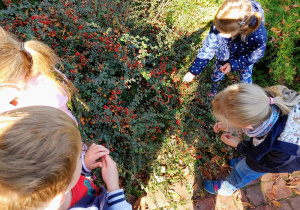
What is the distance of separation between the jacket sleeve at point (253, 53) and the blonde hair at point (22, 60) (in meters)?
2.15

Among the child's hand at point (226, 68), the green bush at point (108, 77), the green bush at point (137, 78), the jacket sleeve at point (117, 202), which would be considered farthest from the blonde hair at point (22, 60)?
the child's hand at point (226, 68)

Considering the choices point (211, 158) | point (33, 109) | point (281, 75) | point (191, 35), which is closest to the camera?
point (33, 109)

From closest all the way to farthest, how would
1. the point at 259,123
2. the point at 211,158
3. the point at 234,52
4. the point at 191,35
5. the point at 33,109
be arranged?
the point at 33,109 → the point at 259,123 → the point at 234,52 → the point at 211,158 → the point at 191,35

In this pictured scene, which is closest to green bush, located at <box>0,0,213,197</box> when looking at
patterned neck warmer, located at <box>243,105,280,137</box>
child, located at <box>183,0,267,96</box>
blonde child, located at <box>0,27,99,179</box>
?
blonde child, located at <box>0,27,99,179</box>

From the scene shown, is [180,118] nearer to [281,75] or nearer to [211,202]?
[211,202]

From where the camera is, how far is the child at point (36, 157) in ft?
3.02

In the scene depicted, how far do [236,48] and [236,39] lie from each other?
0.11 metres

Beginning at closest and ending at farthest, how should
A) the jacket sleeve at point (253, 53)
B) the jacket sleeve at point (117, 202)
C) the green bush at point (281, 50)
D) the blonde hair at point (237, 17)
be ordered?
the jacket sleeve at point (117, 202) < the blonde hair at point (237, 17) < the jacket sleeve at point (253, 53) < the green bush at point (281, 50)

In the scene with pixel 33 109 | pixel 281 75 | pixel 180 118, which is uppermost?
pixel 33 109

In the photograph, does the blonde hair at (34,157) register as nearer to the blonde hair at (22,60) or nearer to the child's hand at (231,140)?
the blonde hair at (22,60)

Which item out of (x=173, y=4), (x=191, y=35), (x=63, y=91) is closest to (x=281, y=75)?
(x=191, y=35)

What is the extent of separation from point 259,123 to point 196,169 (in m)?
1.44

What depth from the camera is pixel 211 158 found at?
10.4 feet

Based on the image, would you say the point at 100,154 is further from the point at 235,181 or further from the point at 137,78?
→ the point at 235,181
